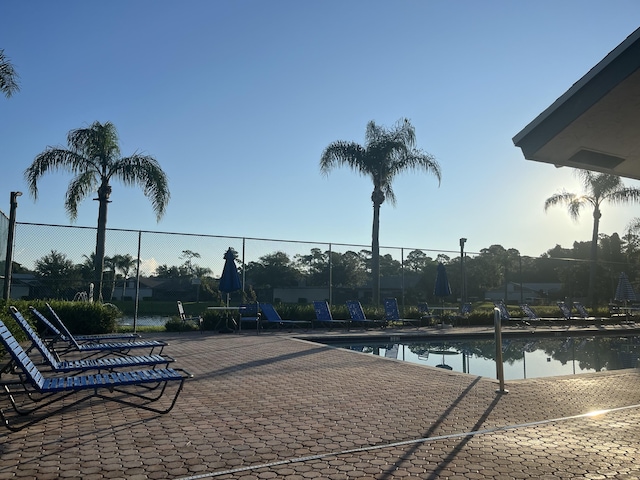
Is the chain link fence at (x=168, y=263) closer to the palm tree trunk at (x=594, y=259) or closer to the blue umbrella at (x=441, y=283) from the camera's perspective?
the blue umbrella at (x=441, y=283)

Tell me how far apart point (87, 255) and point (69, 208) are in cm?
279

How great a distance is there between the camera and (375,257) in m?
20.2

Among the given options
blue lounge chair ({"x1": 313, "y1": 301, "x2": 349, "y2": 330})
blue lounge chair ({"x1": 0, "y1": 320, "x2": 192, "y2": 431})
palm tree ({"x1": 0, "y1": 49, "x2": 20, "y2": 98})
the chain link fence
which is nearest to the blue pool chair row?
blue lounge chair ({"x1": 0, "y1": 320, "x2": 192, "y2": 431})

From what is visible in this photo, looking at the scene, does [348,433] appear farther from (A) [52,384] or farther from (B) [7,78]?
(B) [7,78]

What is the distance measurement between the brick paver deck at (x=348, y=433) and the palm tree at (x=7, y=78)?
9.26m

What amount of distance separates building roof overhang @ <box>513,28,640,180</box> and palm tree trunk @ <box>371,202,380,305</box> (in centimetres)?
1204

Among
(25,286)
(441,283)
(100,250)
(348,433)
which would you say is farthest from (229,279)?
(348,433)

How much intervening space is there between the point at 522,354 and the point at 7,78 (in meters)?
13.1

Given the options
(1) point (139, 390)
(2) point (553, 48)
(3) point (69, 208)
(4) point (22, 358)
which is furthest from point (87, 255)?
(2) point (553, 48)

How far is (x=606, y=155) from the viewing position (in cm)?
795

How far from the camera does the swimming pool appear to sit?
9.17 meters

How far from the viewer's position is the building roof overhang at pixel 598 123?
20.9ft

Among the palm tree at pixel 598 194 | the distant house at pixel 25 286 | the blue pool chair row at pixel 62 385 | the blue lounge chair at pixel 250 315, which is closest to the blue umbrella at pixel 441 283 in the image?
the blue lounge chair at pixel 250 315

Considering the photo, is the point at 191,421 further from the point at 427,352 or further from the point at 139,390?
the point at 427,352
